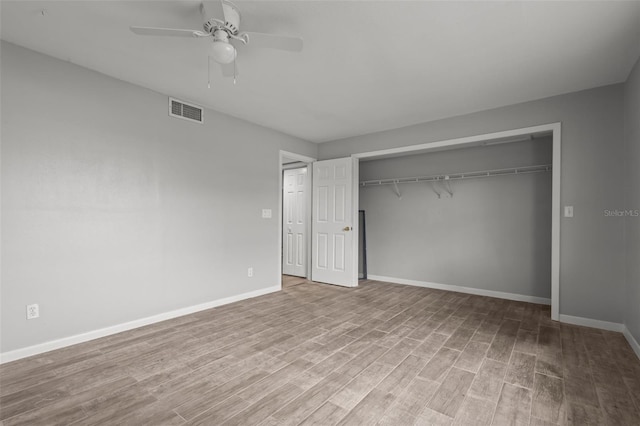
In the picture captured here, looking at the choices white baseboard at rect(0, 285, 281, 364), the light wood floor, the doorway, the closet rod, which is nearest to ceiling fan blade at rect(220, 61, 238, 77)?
the light wood floor

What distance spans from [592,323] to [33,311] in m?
5.50

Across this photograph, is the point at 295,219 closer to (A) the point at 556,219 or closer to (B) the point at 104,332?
(B) the point at 104,332

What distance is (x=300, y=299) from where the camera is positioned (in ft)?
14.3

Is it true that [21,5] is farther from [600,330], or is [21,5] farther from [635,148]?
[600,330]

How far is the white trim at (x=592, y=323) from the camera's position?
3.16 m

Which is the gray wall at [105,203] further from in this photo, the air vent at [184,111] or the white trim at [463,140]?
the white trim at [463,140]

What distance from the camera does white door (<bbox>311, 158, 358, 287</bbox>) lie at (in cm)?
511

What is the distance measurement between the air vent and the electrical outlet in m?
2.30

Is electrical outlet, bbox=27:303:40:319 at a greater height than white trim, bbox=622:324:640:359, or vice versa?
electrical outlet, bbox=27:303:40:319

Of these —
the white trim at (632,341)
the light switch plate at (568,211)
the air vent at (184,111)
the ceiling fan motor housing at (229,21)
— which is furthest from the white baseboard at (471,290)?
the ceiling fan motor housing at (229,21)

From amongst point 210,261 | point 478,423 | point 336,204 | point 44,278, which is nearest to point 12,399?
point 44,278

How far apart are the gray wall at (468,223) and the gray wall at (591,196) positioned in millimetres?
723

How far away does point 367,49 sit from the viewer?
258 cm

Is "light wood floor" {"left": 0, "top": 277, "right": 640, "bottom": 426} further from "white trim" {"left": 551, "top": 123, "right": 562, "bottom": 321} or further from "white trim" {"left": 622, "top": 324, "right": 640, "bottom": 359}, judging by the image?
"white trim" {"left": 551, "top": 123, "right": 562, "bottom": 321}
